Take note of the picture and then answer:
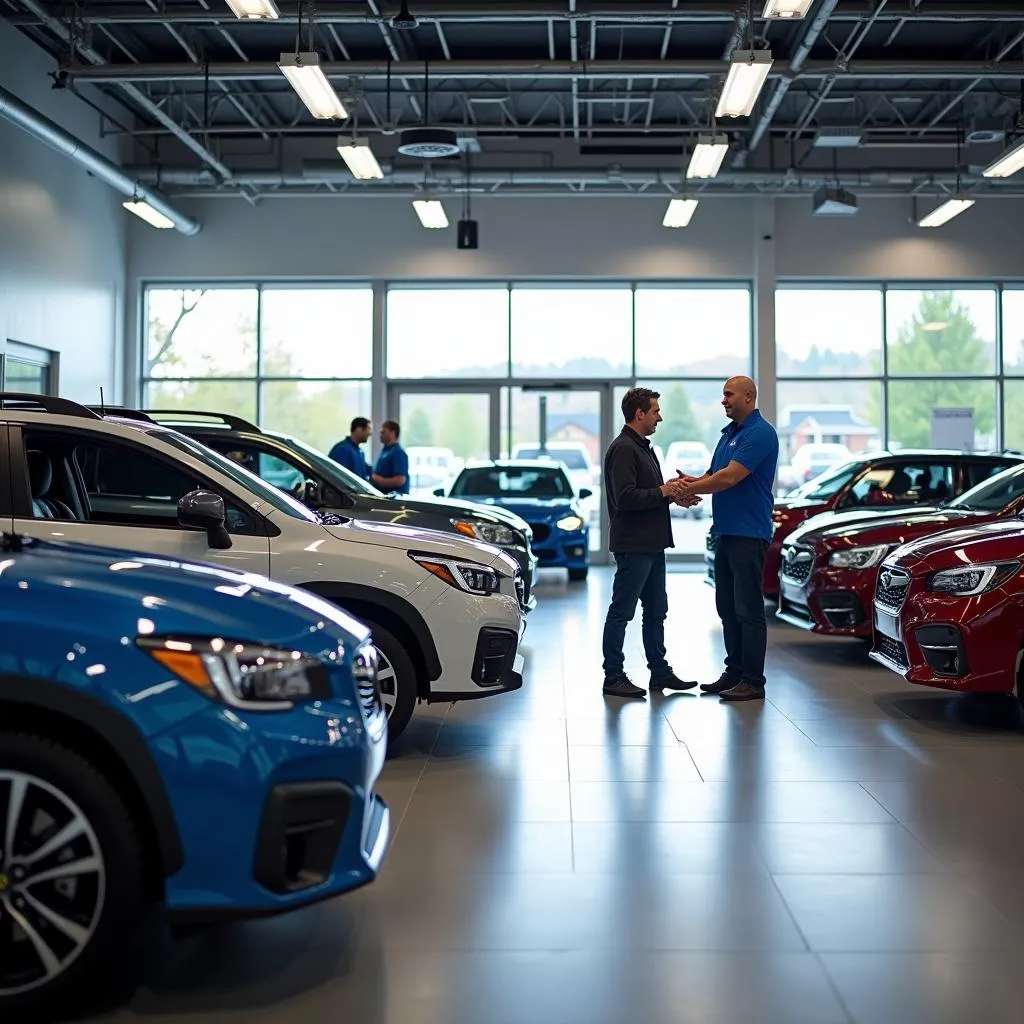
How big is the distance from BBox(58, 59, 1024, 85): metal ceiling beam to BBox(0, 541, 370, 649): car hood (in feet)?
33.6

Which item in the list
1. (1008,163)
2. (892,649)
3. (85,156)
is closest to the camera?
(892,649)

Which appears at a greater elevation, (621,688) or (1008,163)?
(1008,163)

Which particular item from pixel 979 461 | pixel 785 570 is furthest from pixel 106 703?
pixel 979 461

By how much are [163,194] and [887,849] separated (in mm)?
16015

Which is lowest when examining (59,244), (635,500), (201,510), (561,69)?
(201,510)

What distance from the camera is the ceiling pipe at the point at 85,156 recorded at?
12.6 m

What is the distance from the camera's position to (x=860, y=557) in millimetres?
8344

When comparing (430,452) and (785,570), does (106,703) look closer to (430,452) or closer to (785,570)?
(785,570)

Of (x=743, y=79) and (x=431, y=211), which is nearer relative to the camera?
(x=743, y=79)

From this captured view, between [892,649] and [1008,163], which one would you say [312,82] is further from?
[1008,163]

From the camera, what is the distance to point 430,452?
19.3 metres

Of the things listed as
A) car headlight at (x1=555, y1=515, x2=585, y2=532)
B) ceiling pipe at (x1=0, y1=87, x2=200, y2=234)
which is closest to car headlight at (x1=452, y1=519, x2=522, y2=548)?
car headlight at (x1=555, y1=515, x2=585, y2=532)

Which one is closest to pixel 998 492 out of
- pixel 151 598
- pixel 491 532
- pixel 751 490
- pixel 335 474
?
pixel 751 490

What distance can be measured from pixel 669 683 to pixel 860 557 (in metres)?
1.80
